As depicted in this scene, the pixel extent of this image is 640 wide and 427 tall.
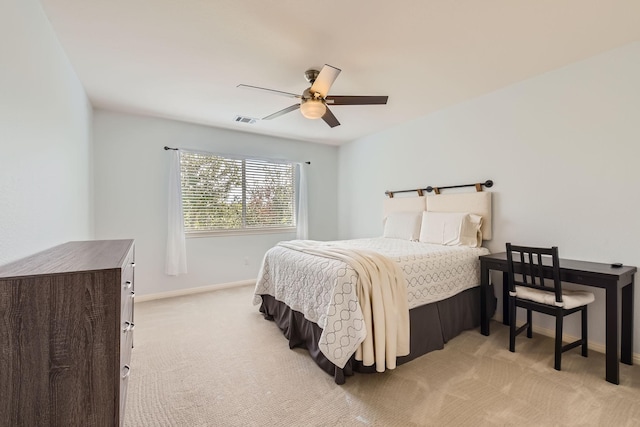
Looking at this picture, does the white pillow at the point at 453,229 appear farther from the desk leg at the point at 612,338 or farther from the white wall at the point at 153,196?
the white wall at the point at 153,196

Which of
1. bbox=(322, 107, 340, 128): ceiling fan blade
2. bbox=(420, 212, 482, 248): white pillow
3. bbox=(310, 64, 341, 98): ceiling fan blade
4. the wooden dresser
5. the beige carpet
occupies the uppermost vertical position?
bbox=(310, 64, 341, 98): ceiling fan blade

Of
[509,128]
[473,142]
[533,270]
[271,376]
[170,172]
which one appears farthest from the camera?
[170,172]

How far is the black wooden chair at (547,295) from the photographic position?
2.10 metres

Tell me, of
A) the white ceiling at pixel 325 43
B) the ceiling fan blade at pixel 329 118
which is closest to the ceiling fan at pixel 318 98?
the ceiling fan blade at pixel 329 118

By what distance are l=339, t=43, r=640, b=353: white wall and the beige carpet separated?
77 centimetres

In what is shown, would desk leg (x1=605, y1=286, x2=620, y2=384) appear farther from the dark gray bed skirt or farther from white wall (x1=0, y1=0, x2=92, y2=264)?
white wall (x1=0, y1=0, x2=92, y2=264)

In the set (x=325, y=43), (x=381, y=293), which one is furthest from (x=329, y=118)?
(x=381, y=293)

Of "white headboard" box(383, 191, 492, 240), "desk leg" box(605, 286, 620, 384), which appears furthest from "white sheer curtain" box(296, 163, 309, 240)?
"desk leg" box(605, 286, 620, 384)

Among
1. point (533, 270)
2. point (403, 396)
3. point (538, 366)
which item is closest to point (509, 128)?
point (533, 270)

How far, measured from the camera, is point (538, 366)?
7.04 ft

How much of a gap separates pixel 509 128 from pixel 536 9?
1.37 meters

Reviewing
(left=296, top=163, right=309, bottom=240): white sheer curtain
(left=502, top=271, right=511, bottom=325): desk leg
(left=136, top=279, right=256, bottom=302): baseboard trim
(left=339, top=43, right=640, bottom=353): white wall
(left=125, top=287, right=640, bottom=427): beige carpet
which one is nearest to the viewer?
(left=125, top=287, right=640, bottom=427): beige carpet

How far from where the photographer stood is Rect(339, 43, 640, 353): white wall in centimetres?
225

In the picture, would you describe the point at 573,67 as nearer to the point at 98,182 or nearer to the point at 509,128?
the point at 509,128
